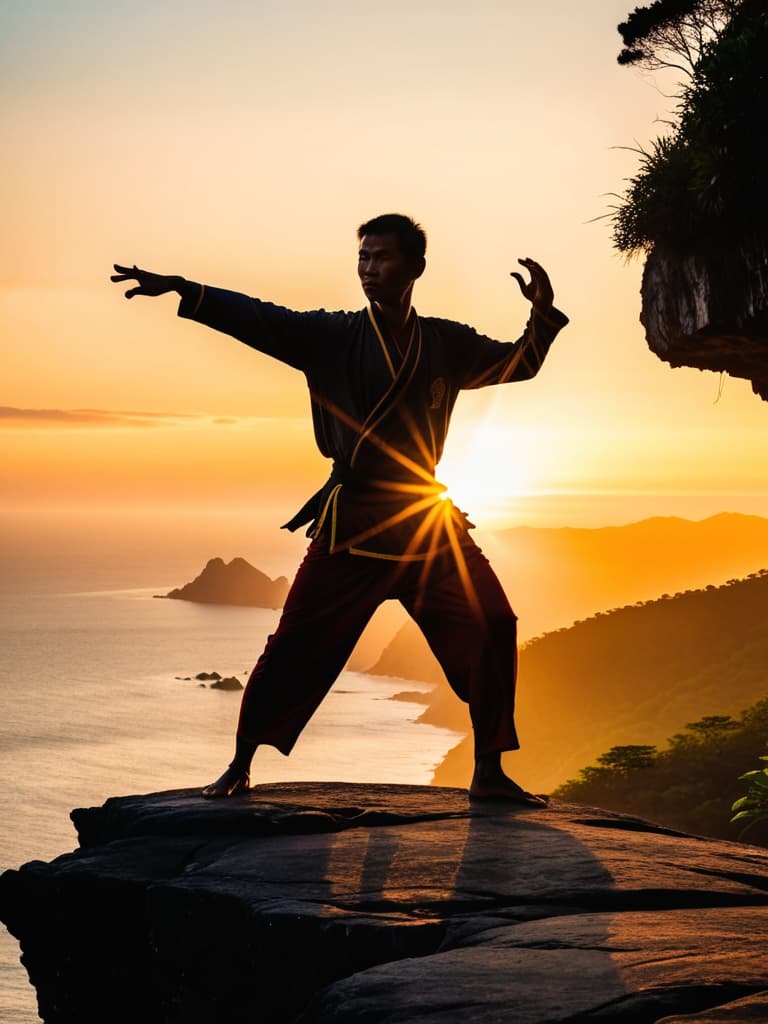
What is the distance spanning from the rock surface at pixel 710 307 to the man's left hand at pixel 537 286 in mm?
2277

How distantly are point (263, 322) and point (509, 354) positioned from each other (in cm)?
134

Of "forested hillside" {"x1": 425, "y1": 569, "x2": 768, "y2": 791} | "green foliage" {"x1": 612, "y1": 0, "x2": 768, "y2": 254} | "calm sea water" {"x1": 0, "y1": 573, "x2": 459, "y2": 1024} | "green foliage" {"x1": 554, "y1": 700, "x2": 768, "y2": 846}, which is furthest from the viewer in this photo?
"calm sea water" {"x1": 0, "y1": 573, "x2": 459, "y2": 1024}

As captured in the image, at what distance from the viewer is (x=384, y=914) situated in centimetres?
455

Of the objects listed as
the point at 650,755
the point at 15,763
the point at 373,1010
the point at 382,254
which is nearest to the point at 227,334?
the point at 382,254

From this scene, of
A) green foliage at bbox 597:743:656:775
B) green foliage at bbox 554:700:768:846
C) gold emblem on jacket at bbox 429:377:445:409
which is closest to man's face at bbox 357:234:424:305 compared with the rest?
gold emblem on jacket at bbox 429:377:445:409

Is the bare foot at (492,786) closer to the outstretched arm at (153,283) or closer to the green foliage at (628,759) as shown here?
the outstretched arm at (153,283)

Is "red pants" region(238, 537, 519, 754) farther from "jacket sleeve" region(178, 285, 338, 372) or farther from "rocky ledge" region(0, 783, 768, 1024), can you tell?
"jacket sleeve" region(178, 285, 338, 372)

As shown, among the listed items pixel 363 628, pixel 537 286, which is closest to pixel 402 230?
pixel 537 286

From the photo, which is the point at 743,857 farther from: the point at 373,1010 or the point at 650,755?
the point at 650,755

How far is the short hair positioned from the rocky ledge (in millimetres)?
2892

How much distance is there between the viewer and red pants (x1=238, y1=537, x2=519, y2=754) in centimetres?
614

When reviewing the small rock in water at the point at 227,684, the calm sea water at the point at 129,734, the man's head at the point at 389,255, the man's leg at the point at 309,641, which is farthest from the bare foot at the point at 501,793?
the small rock in water at the point at 227,684

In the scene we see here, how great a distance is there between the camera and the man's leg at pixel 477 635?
6.21 m

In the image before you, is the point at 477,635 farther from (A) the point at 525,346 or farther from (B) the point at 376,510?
(A) the point at 525,346
